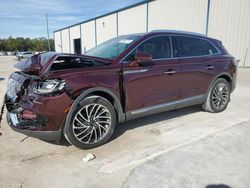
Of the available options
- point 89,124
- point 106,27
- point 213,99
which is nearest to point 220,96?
point 213,99

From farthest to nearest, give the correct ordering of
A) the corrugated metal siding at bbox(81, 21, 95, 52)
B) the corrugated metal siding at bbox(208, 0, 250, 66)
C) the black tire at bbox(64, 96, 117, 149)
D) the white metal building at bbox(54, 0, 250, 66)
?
the corrugated metal siding at bbox(81, 21, 95, 52) < the white metal building at bbox(54, 0, 250, 66) < the corrugated metal siding at bbox(208, 0, 250, 66) < the black tire at bbox(64, 96, 117, 149)

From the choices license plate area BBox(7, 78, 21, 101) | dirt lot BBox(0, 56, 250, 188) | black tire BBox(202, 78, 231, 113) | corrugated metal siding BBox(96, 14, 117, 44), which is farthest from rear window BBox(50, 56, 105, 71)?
corrugated metal siding BBox(96, 14, 117, 44)

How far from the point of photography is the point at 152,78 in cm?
376

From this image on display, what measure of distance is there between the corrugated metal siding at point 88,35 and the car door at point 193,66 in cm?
2565

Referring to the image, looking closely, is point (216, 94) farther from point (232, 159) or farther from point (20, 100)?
point (20, 100)

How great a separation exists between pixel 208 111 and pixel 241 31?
10176mm

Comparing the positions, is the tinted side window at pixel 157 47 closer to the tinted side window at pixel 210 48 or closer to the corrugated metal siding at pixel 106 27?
the tinted side window at pixel 210 48

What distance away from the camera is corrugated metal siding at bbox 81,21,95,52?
29.1 meters

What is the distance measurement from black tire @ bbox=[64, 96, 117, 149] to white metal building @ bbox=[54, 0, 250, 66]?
40.7ft

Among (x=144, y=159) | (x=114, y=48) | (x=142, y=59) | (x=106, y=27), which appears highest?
(x=106, y=27)

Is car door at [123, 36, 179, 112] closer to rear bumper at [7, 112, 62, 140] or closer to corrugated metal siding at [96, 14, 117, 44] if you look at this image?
rear bumper at [7, 112, 62, 140]

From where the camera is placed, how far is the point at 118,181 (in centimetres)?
257

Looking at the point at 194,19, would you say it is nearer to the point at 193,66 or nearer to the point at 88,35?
the point at 193,66

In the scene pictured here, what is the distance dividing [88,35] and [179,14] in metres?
16.8
